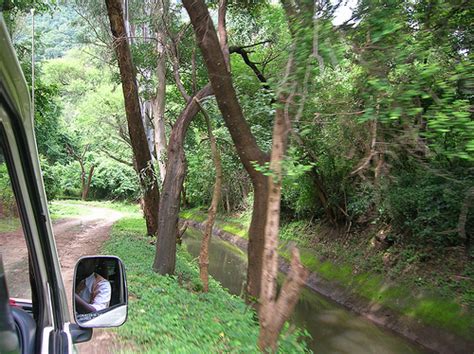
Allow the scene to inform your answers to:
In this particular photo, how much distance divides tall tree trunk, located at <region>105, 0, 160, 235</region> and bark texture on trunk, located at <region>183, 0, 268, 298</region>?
466 cm

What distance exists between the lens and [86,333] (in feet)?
5.83

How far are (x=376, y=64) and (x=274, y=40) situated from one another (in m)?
6.24

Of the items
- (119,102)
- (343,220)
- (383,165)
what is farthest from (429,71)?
(119,102)

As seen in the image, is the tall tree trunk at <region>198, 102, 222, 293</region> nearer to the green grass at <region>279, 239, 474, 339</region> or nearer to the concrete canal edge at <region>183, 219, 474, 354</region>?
the concrete canal edge at <region>183, 219, 474, 354</region>

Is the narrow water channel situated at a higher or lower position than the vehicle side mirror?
lower

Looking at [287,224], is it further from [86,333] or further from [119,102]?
[86,333]

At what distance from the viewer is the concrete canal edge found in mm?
8930

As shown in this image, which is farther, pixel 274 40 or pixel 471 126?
pixel 274 40

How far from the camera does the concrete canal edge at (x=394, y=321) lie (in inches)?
352

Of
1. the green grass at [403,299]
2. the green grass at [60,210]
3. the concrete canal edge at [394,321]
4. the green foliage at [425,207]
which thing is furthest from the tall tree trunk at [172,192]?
the green grass at [403,299]

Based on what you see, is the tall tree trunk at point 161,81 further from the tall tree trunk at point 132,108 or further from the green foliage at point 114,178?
the green foliage at point 114,178

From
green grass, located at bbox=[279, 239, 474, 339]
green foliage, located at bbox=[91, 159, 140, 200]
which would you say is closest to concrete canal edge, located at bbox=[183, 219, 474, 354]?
green grass, located at bbox=[279, 239, 474, 339]

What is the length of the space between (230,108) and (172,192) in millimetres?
3522

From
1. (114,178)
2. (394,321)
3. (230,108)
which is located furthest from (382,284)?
(114,178)
